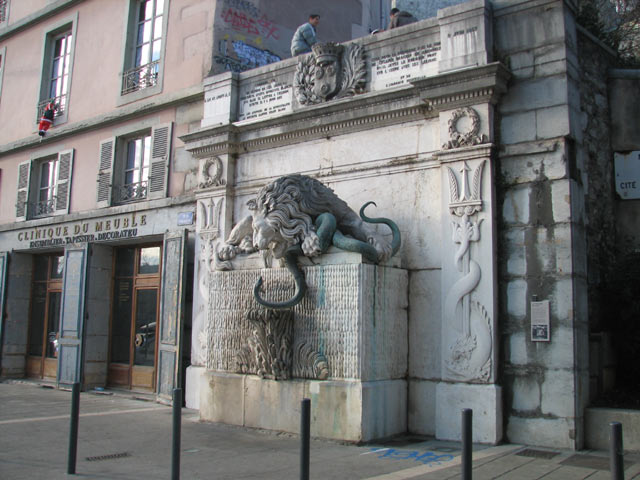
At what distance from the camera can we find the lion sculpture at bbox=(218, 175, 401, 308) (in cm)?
675

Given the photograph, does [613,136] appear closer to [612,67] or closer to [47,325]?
[612,67]

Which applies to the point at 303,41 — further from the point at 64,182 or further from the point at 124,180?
the point at 64,182

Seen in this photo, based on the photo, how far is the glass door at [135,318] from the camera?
10805 mm

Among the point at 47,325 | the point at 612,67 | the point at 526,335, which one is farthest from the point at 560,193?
the point at 47,325

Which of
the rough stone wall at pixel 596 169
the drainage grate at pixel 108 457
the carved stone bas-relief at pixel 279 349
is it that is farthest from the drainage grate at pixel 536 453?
the drainage grate at pixel 108 457

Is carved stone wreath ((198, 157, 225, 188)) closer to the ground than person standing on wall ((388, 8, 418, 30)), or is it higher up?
closer to the ground

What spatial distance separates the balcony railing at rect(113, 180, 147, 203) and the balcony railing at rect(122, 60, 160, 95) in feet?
5.97

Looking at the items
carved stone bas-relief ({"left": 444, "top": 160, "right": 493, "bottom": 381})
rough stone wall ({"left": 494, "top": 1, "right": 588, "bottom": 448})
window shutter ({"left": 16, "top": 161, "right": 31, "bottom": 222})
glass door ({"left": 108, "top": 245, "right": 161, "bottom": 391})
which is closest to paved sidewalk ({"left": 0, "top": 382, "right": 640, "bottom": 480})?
rough stone wall ({"left": 494, "top": 1, "right": 588, "bottom": 448})

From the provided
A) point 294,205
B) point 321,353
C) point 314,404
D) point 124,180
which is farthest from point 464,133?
point 124,180

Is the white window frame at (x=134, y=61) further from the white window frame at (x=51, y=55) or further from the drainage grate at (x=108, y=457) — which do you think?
the drainage grate at (x=108, y=457)

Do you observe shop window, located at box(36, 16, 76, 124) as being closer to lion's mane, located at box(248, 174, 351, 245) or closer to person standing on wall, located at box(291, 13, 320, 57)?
person standing on wall, located at box(291, 13, 320, 57)

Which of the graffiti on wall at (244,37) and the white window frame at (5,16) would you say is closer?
the graffiti on wall at (244,37)

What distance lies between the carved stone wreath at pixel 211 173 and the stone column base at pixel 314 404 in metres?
3.06

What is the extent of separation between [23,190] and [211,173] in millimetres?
6236
